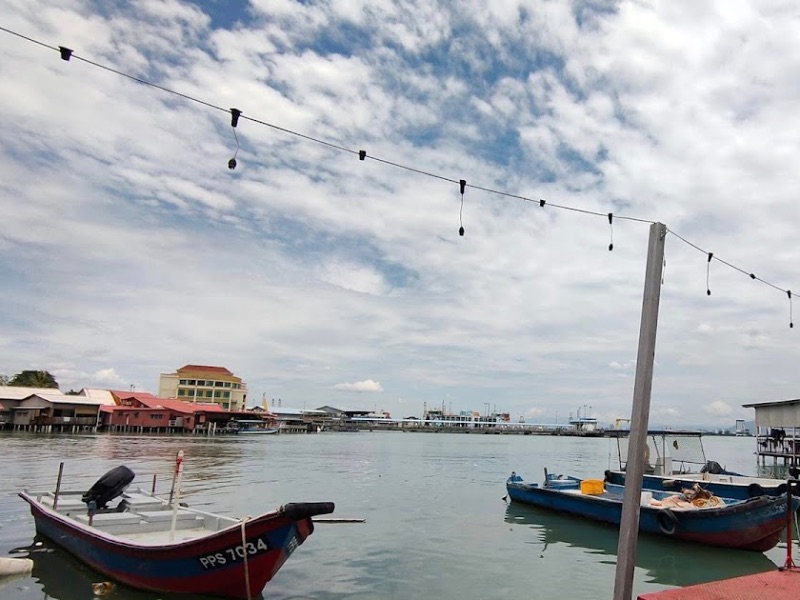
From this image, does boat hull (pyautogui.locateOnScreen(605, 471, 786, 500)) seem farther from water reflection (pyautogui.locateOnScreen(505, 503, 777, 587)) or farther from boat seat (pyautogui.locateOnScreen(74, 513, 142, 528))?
boat seat (pyautogui.locateOnScreen(74, 513, 142, 528))

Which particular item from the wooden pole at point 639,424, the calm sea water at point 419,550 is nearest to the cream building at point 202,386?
the calm sea water at point 419,550

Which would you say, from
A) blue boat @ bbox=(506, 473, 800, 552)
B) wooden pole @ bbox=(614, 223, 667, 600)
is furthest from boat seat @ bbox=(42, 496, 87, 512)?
blue boat @ bbox=(506, 473, 800, 552)

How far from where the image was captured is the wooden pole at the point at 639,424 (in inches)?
231

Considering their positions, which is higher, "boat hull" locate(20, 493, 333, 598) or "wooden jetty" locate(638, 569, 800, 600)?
"wooden jetty" locate(638, 569, 800, 600)

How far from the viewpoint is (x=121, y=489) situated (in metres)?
13.1

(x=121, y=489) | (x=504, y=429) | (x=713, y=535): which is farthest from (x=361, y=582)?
(x=504, y=429)

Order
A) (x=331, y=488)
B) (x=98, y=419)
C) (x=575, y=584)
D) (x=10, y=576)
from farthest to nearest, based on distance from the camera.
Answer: (x=98, y=419) → (x=331, y=488) → (x=575, y=584) → (x=10, y=576)

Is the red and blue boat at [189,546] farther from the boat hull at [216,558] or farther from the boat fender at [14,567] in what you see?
the boat fender at [14,567]

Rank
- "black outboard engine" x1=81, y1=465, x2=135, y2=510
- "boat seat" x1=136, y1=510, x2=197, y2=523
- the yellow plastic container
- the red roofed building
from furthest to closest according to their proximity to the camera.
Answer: the red roofed building
the yellow plastic container
"black outboard engine" x1=81, y1=465, x2=135, y2=510
"boat seat" x1=136, y1=510, x2=197, y2=523

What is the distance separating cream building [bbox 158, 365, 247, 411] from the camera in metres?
117

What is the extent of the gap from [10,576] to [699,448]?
78.6 ft

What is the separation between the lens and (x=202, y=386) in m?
118

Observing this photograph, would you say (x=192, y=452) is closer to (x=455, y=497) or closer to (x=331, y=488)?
(x=331, y=488)

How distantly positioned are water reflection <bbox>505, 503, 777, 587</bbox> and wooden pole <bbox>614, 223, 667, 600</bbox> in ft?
27.8
